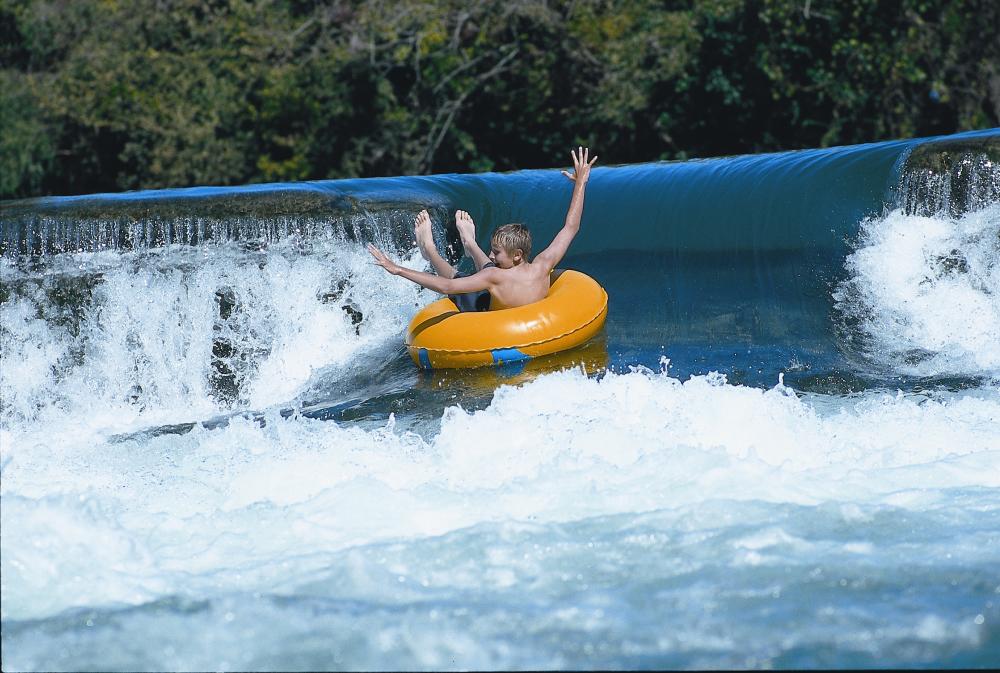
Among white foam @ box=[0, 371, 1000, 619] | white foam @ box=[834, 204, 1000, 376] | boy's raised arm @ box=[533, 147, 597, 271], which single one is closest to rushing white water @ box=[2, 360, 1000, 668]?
white foam @ box=[0, 371, 1000, 619]

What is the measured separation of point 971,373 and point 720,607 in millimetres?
3184

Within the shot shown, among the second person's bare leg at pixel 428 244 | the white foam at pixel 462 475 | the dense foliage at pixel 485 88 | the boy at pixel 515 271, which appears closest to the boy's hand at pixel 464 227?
the second person's bare leg at pixel 428 244

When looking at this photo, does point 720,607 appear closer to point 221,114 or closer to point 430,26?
point 430,26

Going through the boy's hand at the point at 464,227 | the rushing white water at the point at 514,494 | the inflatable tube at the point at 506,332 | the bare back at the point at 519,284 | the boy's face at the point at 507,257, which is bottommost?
the rushing white water at the point at 514,494

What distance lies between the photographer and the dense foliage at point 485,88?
15.2 m

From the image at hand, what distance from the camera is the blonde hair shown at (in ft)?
22.8

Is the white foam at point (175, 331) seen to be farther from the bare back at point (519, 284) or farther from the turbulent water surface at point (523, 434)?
the bare back at point (519, 284)

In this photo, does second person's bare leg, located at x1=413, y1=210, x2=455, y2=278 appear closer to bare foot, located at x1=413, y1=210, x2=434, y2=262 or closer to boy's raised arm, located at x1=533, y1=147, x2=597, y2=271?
bare foot, located at x1=413, y1=210, x2=434, y2=262

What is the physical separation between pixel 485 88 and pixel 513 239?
34.7ft

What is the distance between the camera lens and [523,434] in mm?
5336

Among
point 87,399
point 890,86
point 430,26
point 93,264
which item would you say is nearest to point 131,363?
point 87,399

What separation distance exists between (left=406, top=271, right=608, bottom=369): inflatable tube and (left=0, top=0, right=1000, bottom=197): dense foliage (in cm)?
931

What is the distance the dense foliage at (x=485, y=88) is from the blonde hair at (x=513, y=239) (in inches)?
360

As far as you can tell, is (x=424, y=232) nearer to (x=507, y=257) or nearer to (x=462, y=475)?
(x=507, y=257)
